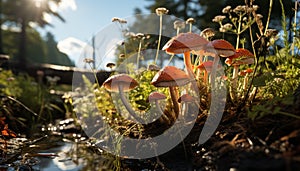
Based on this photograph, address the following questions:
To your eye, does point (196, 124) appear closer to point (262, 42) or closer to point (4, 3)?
point (262, 42)

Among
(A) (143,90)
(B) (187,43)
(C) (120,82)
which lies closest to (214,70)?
(B) (187,43)

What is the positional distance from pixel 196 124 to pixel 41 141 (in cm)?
143

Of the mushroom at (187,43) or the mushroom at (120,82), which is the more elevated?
the mushroom at (187,43)

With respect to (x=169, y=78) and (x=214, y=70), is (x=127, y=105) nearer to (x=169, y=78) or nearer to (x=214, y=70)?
(x=169, y=78)

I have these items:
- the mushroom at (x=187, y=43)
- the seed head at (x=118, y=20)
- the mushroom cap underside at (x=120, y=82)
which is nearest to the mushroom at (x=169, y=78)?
the mushroom at (x=187, y=43)

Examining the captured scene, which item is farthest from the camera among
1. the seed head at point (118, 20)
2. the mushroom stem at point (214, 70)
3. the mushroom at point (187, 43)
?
the seed head at point (118, 20)

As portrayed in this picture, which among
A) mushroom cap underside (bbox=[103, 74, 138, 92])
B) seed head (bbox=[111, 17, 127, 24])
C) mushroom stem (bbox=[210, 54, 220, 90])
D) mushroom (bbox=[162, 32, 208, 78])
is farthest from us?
seed head (bbox=[111, 17, 127, 24])

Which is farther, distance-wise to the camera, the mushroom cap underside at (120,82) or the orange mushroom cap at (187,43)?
the mushroom cap underside at (120,82)

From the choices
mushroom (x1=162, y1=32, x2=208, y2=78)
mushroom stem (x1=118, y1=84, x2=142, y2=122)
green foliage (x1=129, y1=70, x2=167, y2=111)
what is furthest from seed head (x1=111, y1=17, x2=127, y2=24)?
mushroom (x1=162, y1=32, x2=208, y2=78)

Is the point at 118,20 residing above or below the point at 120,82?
above

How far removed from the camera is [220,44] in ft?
5.54

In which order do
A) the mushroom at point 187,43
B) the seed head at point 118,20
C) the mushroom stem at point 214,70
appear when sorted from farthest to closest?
the seed head at point 118,20, the mushroom stem at point 214,70, the mushroom at point 187,43

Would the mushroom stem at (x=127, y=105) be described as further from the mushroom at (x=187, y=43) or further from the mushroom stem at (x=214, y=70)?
the mushroom stem at (x=214, y=70)

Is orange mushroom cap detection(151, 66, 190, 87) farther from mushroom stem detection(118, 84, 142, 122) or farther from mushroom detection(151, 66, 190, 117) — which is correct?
mushroom stem detection(118, 84, 142, 122)
